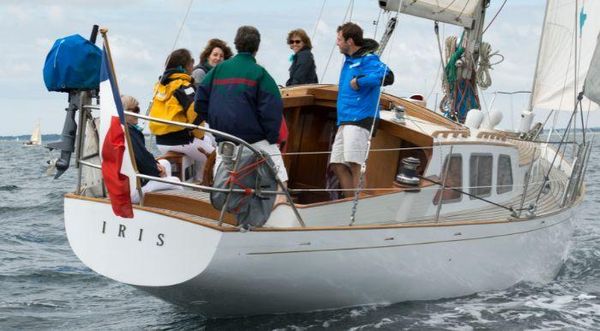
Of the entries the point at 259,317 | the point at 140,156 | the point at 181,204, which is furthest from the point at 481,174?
the point at 140,156

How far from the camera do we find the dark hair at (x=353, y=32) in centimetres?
700

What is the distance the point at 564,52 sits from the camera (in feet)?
33.1

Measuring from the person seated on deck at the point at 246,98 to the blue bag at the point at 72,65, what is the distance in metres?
0.82

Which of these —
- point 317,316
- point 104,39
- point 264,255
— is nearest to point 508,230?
point 317,316

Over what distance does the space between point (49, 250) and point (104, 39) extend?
5.87m

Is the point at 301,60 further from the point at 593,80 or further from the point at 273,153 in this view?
the point at 593,80

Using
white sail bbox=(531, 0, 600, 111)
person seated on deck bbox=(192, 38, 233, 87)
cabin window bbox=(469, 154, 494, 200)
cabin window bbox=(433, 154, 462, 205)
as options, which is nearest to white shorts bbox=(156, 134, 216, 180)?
person seated on deck bbox=(192, 38, 233, 87)

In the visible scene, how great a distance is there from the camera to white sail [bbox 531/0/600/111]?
9758 mm

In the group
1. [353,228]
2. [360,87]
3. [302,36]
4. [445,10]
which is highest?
[445,10]

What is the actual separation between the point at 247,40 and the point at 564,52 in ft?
16.1

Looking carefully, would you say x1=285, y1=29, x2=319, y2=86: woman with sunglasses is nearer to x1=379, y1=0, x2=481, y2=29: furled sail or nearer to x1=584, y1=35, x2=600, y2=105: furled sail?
x1=379, y1=0, x2=481, y2=29: furled sail

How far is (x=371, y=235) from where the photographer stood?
21.7ft

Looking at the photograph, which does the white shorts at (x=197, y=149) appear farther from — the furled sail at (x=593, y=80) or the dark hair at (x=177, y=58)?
the furled sail at (x=593, y=80)

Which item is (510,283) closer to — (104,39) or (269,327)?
(269,327)
